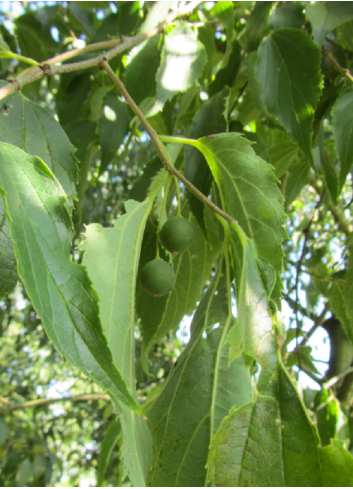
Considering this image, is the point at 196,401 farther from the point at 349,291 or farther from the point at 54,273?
the point at 349,291

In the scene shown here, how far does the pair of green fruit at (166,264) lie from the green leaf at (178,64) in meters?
0.27

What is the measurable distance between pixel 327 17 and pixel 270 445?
0.80 meters

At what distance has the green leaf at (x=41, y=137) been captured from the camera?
58 cm

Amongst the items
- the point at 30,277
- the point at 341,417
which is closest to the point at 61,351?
the point at 30,277

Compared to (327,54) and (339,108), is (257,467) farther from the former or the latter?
(327,54)

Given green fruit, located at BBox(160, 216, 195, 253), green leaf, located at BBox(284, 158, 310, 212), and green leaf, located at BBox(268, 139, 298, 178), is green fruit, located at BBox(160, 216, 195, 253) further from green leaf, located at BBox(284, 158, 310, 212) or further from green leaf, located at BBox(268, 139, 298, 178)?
green leaf, located at BBox(284, 158, 310, 212)

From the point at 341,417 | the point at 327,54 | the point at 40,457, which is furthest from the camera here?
the point at 40,457

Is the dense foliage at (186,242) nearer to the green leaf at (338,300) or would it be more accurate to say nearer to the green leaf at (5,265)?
the green leaf at (5,265)

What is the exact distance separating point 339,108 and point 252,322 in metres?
0.55

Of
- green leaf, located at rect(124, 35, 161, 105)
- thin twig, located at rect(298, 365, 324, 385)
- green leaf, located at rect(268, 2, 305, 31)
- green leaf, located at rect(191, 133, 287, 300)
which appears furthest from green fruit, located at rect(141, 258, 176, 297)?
thin twig, located at rect(298, 365, 324, 385)

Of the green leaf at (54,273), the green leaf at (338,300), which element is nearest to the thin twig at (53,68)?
the green leaf at (54,273)

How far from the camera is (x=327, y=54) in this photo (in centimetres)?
94

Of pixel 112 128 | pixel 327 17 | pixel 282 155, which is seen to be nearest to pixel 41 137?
pixel 112 128

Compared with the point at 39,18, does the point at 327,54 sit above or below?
below
